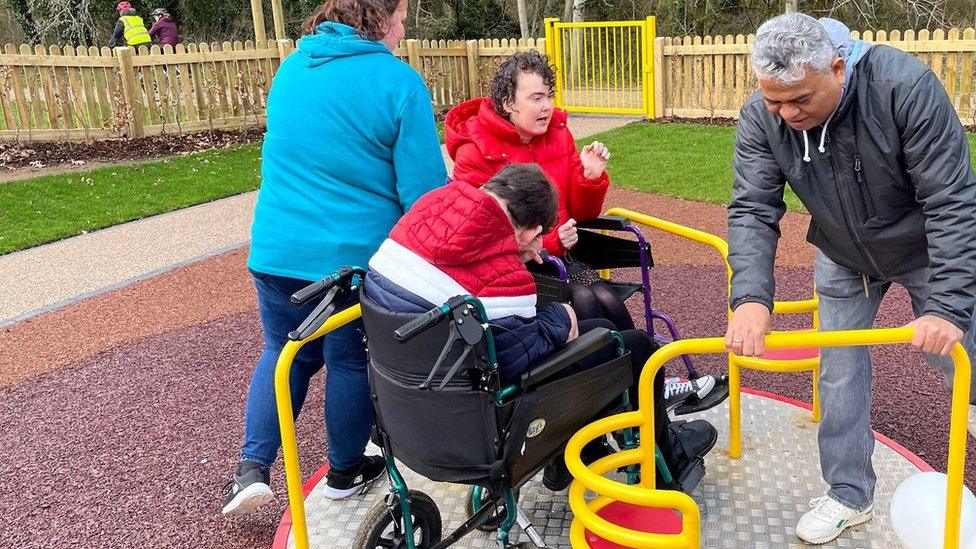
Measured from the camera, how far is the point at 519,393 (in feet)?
7.67

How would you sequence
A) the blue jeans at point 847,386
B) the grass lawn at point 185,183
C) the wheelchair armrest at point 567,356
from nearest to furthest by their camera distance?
the wheelchair armrest at point 567,356 → the blue jeans at point 847,386 → the grass lawn at point 185,183

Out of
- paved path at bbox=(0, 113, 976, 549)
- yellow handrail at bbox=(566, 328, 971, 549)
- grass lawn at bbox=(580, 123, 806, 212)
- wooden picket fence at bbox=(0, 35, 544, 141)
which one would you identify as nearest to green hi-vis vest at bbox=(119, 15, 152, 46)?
wooden picket fence at bbox=(0, 35, 544, 141)

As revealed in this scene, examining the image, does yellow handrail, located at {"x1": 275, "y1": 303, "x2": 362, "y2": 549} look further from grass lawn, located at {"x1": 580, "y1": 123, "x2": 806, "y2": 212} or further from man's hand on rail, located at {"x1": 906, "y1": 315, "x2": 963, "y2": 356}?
grass lawn, located at {"x1": 580, "y1": 123, "x2": 806, "y2": 212}

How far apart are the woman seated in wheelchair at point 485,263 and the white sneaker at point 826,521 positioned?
3.28 feet

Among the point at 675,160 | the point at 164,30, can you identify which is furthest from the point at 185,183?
the point at 164,30

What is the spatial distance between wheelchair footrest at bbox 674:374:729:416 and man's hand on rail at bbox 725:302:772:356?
134 centimetres

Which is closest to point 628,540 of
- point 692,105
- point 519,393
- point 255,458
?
point 519,393

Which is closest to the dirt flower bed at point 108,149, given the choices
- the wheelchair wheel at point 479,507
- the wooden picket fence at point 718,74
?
the wooden picket fence at point 718,74

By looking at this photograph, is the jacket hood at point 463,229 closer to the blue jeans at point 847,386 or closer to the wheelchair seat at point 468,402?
the wheelchair seat at point 468,402

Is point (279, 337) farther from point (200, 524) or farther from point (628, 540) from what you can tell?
point (628, 540)

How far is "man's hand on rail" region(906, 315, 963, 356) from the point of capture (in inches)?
85.0

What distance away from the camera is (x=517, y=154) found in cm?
357

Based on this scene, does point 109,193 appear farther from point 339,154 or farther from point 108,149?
point 339,154

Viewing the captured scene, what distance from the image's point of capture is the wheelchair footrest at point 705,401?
3656mm
